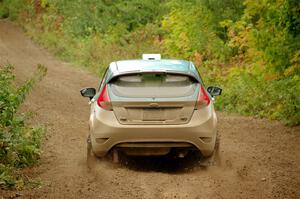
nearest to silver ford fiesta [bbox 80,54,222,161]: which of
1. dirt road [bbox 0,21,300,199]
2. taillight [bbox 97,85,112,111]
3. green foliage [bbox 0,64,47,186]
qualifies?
taillight [bbox 97,85,112,111]

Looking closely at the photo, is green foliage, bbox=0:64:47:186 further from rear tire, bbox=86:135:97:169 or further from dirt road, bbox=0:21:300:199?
rear tire, bbox=86:135:97:169

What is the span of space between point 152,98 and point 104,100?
714mm

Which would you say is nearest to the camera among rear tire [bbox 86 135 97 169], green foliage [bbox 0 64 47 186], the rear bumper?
the rear bumper

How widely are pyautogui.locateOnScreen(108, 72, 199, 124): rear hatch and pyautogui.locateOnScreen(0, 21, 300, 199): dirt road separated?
847 mm

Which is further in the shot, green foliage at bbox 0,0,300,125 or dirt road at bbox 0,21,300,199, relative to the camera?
green foliage at bbox 0,0,300,125

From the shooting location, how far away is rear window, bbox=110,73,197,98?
375 inches

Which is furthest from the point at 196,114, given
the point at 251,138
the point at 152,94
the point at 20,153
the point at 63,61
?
the point at 63,61

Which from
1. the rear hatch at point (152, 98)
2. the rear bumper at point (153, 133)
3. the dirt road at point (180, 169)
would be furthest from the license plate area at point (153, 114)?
the dirt road at point (180, 169)

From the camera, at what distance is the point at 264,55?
1667 cm

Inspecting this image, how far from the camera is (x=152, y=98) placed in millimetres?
9453

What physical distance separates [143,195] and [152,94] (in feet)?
5.44

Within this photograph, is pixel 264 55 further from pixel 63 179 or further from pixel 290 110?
pixel 63 179

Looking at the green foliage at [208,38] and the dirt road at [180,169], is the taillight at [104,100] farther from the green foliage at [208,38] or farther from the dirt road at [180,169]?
the green foliage at [208,38]

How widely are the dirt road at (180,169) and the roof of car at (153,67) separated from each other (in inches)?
56.8
